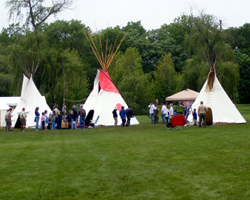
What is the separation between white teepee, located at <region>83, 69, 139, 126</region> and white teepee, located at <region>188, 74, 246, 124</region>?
4974mm

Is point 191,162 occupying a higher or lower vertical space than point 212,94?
lower

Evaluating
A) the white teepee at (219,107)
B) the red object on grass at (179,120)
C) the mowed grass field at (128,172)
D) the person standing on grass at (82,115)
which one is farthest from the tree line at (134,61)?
the mowed grass field at (128,172)

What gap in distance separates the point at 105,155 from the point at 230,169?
11.6 feet

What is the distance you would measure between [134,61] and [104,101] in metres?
23.9

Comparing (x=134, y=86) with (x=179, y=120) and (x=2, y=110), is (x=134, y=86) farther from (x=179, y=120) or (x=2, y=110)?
(x=179, y=120)

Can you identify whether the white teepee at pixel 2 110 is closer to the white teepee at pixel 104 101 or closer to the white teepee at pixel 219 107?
the white teepee at pixel 104 101

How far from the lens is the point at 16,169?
7926 millimetres

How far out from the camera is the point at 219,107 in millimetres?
22203

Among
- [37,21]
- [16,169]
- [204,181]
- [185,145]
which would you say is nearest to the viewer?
[204,181]

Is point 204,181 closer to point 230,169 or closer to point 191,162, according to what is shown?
point 230,169

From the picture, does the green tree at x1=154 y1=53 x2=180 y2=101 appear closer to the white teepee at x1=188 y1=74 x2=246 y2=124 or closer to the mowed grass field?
the white teepee at x1=188 y1=74 x2=246 y2=124

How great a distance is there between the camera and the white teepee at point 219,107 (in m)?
21.9

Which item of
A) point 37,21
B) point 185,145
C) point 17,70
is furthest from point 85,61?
point 185,145

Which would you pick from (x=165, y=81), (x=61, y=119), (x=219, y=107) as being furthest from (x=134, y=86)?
(x=61, y=119)
